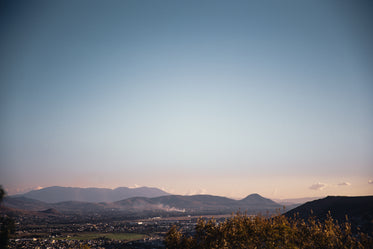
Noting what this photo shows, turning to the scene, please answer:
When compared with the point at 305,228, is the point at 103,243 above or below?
below

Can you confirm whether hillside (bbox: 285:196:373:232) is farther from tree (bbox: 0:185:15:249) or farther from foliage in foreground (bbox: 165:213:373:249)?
tree (bbox: 0:185:15:249)

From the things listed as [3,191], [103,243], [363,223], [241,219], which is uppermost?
[3,191]

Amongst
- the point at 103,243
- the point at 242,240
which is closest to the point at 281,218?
the point at 242,240

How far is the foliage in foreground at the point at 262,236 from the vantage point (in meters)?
27.4

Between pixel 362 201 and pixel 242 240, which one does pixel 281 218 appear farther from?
pixel 362 201

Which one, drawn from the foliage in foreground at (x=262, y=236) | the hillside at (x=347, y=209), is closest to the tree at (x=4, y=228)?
the foliage in foreground at (x=262, y=236)

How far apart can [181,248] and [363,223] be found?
213ft

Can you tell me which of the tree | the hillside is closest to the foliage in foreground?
the tree

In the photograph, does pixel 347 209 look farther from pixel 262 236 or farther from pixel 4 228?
pixel 4 228

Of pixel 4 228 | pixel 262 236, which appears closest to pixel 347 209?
pixel 262 236

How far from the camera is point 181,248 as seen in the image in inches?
1182

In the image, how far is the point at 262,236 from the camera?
92.8 ft

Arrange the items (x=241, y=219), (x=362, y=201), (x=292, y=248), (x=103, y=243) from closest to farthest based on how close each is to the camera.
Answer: (x=292, y=248), (x=241, y=219), (x=362, y=201), (x=103, y=243)

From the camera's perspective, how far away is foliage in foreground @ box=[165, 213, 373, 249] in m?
27.4
